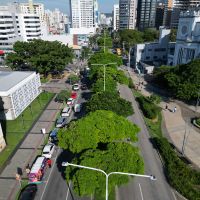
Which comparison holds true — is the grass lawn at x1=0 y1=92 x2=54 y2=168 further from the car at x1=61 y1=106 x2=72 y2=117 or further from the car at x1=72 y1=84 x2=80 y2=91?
the car at x1=72 y1=84 x2=80 y2=91

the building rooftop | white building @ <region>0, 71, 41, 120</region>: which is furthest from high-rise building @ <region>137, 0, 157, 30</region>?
the building rooftop

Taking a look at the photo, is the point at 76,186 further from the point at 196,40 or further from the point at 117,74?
the point at 196,40

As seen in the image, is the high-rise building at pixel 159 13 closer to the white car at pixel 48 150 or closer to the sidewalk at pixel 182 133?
the sidewalk at pixel 182 133

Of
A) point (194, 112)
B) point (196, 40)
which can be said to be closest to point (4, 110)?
point (194, 112)

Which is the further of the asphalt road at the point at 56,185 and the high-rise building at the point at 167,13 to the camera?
the high-rise building at the point at 167,13

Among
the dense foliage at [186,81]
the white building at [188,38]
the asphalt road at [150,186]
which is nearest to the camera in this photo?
the asphalt road at [150,186]

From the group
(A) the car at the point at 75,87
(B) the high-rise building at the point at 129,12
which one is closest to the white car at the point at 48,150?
(A) the car at the point at 75,87

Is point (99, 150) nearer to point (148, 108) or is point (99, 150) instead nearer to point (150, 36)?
point (148, 108)
